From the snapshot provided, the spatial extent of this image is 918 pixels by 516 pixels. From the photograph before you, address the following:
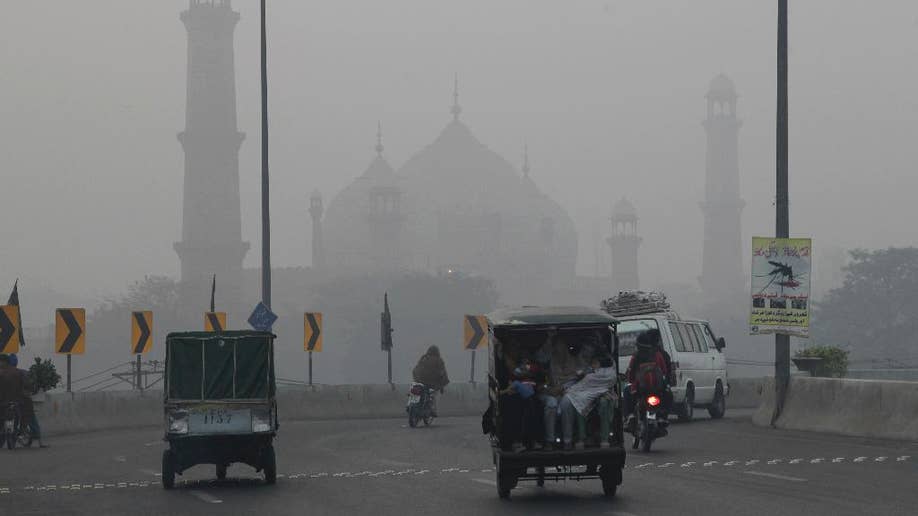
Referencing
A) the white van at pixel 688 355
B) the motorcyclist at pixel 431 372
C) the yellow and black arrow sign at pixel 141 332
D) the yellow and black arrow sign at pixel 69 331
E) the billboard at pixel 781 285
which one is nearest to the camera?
the billboard at pixel 781 285

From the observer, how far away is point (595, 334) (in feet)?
50.9

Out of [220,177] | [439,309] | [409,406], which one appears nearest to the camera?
[409,406]

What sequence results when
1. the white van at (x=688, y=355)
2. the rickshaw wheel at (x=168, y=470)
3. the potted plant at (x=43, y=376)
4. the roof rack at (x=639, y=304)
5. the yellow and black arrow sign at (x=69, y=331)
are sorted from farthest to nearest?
the yellow and black arrow sign at (x=69, y=331), the roof rack at (x=639, y=304), the potted plant at (x=43, y=376), the white van at (x=688, y=355), the rickshaw wheel at (x=168, y=470)

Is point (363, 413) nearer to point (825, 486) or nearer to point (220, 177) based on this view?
point (825, 486)

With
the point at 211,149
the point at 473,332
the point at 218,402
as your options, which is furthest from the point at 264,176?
the point at 211,149

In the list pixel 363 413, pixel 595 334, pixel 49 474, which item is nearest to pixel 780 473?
pixel 595 334

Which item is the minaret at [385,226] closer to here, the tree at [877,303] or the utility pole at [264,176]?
the tree at [877,303]

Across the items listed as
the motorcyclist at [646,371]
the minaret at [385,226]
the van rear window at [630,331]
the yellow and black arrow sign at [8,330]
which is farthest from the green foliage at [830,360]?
the minaret at [385,226]

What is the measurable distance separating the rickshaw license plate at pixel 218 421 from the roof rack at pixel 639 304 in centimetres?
1312

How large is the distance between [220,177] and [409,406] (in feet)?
413

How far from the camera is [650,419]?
21578 mm

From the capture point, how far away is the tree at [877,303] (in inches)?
4459

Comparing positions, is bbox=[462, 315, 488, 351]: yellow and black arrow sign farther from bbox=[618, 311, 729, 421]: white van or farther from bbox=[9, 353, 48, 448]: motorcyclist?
bbox=[9, 353, 48, 448]: motorcyclist

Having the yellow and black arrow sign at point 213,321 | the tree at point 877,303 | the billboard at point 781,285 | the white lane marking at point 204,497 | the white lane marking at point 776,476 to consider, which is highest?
the billboard at point 781,285
